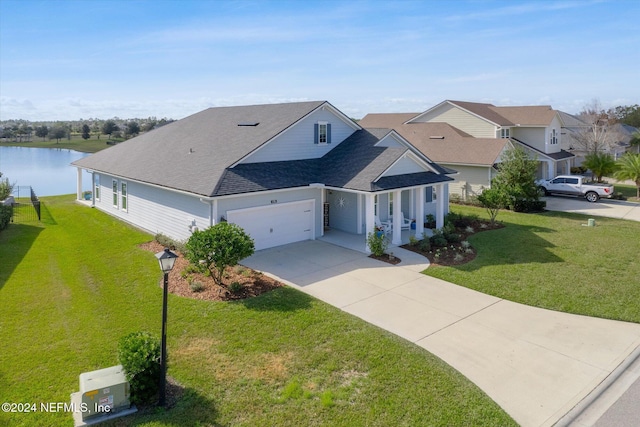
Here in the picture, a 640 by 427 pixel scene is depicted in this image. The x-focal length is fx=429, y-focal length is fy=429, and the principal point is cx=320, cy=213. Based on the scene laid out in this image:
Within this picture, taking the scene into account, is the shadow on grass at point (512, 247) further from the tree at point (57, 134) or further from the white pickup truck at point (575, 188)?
the tree at point (57, 134)

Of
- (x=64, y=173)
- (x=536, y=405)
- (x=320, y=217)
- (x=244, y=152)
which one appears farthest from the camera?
(x=64, y=173)

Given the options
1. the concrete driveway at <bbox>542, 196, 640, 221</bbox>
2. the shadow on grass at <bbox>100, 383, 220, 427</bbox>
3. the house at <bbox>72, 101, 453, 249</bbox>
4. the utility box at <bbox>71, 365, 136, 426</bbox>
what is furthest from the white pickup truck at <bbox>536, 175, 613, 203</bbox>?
the utility box at <bbox>71, 365, 136, 426</bbox>

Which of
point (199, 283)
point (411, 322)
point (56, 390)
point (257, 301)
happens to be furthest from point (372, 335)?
point (56, 390)

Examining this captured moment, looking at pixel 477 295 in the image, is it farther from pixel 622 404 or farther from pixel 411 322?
pixel 622 404

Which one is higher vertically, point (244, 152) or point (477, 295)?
point (244, 152)

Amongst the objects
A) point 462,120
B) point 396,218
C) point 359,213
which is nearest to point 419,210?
point 396,218

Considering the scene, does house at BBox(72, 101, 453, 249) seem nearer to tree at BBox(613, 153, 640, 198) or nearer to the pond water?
the pond water
